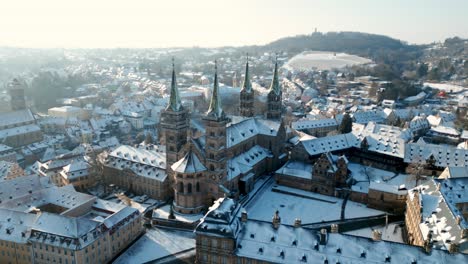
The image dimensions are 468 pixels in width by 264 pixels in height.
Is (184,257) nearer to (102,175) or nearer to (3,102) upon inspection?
(102,175)

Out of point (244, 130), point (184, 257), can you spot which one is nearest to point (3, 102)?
point (244, 130)

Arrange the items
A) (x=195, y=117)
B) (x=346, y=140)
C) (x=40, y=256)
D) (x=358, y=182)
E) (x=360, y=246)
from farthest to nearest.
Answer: (x=195, y=117)
(x=346, y=140)
(x=358, y=182)
(x=40, y=256)
(x=360, y=246)

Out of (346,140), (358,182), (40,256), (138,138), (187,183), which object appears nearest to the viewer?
(40,256)

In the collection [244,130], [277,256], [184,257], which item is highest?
[244,130]

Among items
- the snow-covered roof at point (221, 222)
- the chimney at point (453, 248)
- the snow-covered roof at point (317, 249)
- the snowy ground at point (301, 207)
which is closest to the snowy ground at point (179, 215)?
the snowy ground at point (301, 207)

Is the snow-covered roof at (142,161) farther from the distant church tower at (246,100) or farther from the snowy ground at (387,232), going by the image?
the snowy ground at (387,232)

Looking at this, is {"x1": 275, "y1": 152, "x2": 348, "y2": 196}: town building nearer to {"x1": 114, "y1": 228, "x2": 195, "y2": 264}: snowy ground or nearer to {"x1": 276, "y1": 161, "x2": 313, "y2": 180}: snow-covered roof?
{"x1": 276, "y1": 161, "x2": 313, "y2": 180}: snow-covered roof

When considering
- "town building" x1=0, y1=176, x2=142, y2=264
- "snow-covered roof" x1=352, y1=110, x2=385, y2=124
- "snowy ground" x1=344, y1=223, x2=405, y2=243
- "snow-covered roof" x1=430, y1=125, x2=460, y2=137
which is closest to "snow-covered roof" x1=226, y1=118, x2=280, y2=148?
"town building" x1=0, y1=176, x2=142, y2=264
